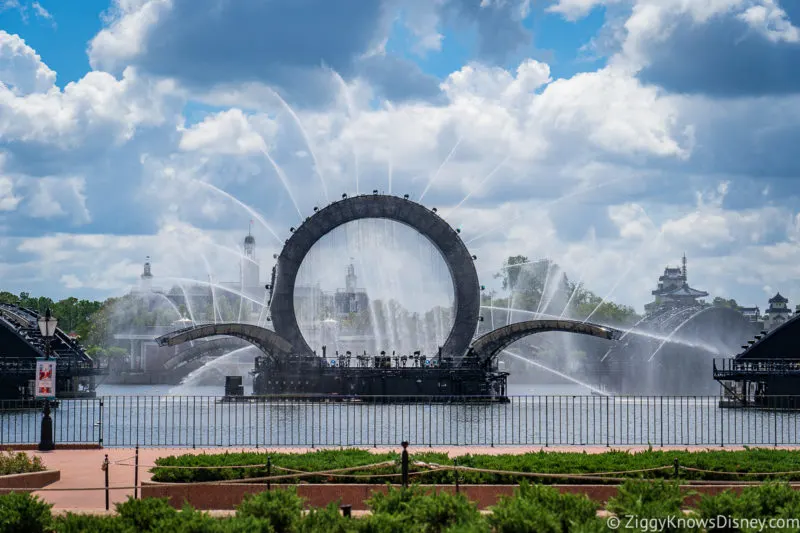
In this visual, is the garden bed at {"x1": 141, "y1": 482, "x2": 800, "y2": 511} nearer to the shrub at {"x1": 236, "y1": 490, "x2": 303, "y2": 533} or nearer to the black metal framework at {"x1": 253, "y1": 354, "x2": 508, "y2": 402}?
the shrub at {"x1": 236, "y1": 490, "x2": 303, "y2": 533}

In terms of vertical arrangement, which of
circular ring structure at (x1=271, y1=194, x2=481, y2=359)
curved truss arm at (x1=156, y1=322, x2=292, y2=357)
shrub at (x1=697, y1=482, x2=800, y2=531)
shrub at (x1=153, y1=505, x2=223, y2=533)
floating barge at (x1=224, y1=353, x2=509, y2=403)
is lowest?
shrub at (x1=153, y1=505, x2=223, y2=533)

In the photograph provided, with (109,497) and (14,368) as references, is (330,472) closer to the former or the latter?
(109,497)

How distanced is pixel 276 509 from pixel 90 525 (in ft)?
8.54

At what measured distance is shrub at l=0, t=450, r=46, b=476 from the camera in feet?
81.9

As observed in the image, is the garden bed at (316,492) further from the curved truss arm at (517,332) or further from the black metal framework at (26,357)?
the black metal framework at (26,357)

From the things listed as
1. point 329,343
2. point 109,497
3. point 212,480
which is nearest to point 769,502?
point 212,480

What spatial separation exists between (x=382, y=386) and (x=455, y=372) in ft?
12.5

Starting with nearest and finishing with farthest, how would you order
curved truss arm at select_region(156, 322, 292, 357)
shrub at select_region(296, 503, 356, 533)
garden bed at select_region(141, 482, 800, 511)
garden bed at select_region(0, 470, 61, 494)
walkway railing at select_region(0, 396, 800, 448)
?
1. shrub at select_region(296, 503, 356, 533)
2. garden bed at select_region(141, 482, 800, 511)
3. garden bed at select_region(0, 470, 61, 494)
4. walkway railing at select_region(0, 396, 800, 448)
5. curved truss arm at select_region(156, 322, 292, 357)

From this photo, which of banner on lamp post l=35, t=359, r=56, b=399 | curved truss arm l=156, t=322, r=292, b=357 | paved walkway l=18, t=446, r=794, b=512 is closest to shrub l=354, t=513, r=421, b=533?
paved walkway l=18, t=446, r=794, b=512

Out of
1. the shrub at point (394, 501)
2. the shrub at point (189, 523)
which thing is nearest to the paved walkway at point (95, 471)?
the shrub at point (189, 523)

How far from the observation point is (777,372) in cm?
6494

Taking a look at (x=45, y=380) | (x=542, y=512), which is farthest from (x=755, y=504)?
(x=45, y=380)

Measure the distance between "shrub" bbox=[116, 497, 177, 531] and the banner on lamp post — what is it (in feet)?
53.7

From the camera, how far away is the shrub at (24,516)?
17734 mm
